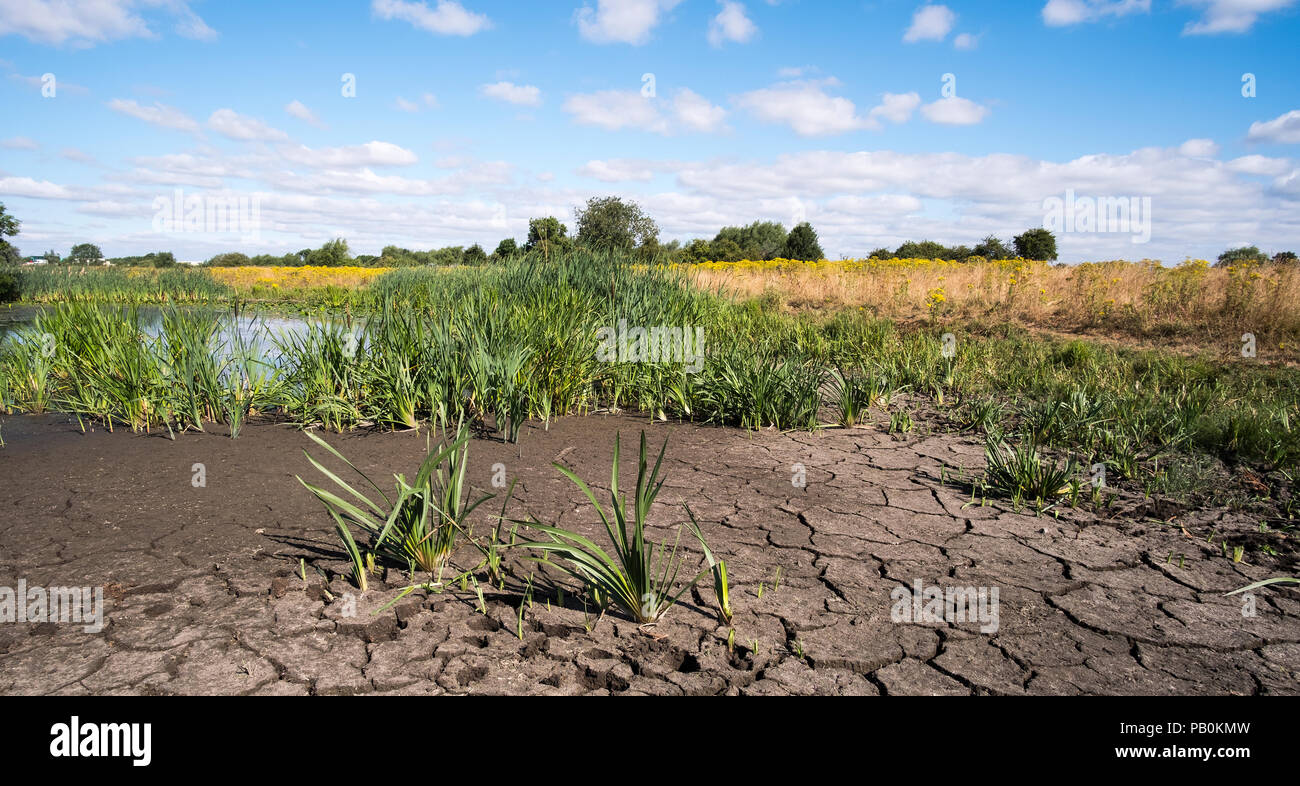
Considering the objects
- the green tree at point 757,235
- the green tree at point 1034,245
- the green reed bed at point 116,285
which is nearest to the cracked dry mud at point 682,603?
the green reed bed at point 116,285

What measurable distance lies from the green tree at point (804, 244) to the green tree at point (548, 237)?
1446 inches

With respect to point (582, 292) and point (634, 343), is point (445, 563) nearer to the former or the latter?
point (634, 343)

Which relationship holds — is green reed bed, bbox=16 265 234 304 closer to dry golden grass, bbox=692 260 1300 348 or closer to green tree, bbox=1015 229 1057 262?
dry golden grass, bbox=692 260 1300 348

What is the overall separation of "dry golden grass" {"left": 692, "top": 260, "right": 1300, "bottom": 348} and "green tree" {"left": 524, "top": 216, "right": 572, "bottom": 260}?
7.58 feet

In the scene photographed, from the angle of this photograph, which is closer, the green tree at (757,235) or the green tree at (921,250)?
the green tree at (921,250)

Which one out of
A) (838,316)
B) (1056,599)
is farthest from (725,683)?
(838,316)

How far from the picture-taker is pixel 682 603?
9.19ft

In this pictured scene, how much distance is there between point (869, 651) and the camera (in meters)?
2.49

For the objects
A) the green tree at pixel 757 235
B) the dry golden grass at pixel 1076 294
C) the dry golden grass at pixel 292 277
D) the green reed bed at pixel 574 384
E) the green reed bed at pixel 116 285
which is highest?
the green tree at pixel 757 235

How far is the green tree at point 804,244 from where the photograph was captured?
4538cm

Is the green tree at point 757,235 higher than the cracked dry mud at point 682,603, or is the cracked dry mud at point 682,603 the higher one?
the green tree at point 757,235

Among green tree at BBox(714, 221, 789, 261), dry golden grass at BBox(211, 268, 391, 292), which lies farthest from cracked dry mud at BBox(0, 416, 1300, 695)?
green tree at BBox(714, 221, 789, 261)

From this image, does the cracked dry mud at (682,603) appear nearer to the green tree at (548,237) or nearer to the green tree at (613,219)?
the green tree at (548,237)
